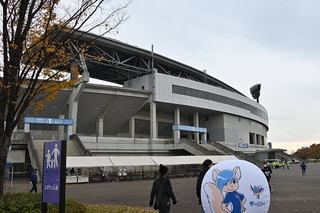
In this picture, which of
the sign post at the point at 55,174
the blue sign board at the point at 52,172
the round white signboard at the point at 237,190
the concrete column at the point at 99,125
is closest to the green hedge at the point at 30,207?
the sign post at the point at 55,174

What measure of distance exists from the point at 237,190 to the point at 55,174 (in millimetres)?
3721

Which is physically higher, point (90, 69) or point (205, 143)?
point (90, 69)

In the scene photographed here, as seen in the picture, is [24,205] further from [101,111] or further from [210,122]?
[210,122]

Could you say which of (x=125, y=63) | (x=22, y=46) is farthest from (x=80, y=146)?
(x=22, y=46)

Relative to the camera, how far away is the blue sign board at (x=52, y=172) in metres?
6.19

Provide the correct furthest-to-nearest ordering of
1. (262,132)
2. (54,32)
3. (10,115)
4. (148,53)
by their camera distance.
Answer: (262,132)
(148,53)
(54,32)
(10,115)

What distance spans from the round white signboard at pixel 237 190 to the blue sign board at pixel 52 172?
10.6ft

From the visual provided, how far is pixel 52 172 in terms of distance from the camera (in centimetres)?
640

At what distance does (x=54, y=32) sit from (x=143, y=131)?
56568 millimetres

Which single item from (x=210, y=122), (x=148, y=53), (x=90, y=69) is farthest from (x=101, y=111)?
(x=210, y=122)

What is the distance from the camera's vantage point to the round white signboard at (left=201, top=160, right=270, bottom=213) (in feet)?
22.0

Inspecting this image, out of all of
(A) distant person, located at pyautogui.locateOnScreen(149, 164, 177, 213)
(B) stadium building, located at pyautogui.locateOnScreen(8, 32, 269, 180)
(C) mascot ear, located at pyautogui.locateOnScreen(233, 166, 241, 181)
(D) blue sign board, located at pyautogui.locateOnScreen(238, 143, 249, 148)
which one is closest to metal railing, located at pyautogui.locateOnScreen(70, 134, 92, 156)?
(B) stadium building, located at pyautogui.locateOnScreen(8, 32, 269, 180)

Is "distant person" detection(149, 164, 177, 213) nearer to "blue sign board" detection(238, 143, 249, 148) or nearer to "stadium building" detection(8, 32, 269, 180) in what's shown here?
"stadium building" detection(8, 32, 269, 180)

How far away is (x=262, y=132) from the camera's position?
83250mm
